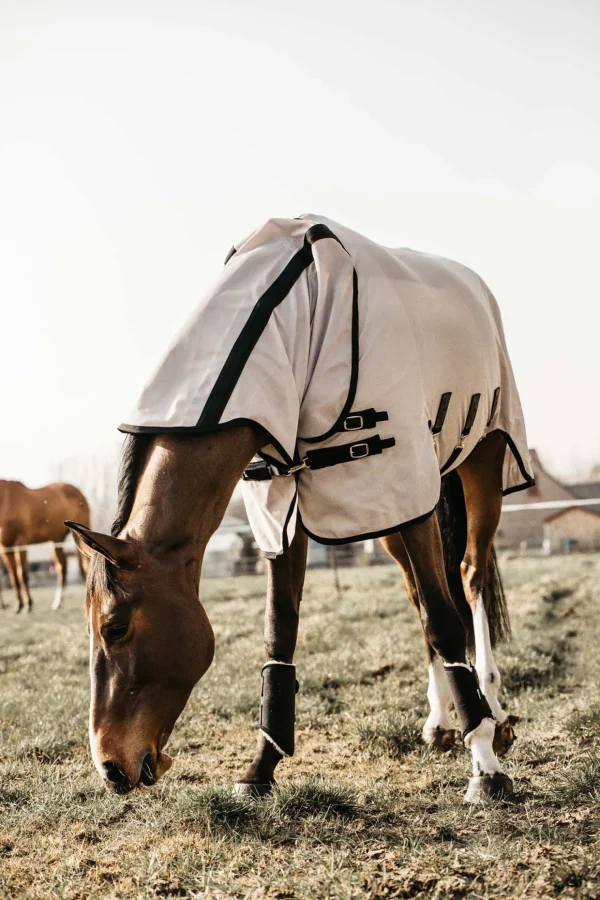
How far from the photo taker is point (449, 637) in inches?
115

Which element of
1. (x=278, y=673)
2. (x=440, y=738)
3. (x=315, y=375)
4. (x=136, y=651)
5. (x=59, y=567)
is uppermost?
(x=315, y=375)

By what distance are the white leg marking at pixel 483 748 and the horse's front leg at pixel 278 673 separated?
2.32ft

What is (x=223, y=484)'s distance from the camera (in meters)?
2.44

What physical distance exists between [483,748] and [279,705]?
0.80 m

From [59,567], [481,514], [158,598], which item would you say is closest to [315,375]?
[158,598]

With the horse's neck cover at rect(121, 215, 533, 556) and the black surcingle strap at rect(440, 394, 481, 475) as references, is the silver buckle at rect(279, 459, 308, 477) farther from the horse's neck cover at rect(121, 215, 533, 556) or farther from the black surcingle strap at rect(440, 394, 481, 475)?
the black surcingle strap at rect(440, 394, 481, 475)

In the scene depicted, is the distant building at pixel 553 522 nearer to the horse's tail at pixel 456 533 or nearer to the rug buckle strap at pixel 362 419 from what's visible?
the horse's tail at pixel 456 533

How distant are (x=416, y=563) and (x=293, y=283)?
112 cm

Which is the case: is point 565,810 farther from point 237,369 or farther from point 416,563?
point 237,369

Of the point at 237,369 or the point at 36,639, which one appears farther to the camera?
the point at 36,639

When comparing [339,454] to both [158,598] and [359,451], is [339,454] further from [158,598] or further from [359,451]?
[158,598]

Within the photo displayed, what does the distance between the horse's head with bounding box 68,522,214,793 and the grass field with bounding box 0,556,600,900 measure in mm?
393

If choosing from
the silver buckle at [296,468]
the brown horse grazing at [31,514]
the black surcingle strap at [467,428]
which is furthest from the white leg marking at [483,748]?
the brown horse grazing at [31,514]

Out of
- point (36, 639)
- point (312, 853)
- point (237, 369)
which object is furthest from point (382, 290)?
point (36, 639)
